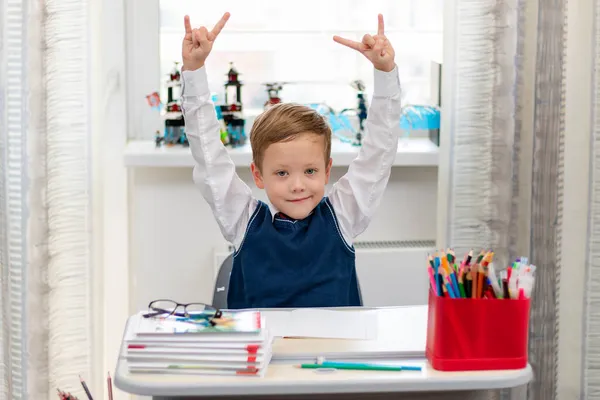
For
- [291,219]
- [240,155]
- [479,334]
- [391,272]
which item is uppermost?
[240,155]

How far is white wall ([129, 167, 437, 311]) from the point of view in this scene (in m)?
2.65

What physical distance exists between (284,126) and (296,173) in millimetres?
91

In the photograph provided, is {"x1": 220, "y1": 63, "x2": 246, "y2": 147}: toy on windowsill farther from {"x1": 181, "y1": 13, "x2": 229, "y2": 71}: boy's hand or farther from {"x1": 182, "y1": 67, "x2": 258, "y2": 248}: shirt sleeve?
{"x1": 181, "y1": 13, "x2": 229, "y2": 71}: boy's hand

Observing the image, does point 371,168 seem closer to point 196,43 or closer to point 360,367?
point 196,43

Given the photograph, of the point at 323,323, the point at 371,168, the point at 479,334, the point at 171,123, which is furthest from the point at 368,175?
the point at 171,123

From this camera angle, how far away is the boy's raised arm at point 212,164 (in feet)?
5.98

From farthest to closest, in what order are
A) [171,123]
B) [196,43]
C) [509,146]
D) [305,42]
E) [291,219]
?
[305,42], [171,123], [509,146], [291,219], [196,43]

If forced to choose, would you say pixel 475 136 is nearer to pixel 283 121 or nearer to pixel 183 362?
pixel 283 121

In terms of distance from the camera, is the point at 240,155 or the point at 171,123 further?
the point at 171,123

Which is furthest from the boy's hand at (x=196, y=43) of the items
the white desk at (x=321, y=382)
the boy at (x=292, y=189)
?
the white desk at (x=321, y=382)

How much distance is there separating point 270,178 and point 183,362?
21.2 inches

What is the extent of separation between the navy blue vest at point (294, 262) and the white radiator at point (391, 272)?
2.59 ft

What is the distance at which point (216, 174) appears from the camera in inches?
74.4

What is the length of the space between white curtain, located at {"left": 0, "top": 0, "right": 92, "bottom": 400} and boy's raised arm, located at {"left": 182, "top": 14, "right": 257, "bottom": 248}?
1.64 feet
